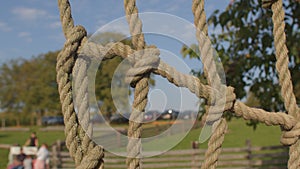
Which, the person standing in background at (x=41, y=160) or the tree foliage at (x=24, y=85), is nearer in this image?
the person standing in background at (x=41, y=160)

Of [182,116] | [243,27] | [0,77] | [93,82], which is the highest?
[0,77]

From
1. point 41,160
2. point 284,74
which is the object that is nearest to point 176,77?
point 284,74

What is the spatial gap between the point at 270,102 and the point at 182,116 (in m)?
2.32

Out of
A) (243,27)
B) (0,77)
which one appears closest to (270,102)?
(243,27)

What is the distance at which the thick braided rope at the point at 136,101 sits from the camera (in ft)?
3.15

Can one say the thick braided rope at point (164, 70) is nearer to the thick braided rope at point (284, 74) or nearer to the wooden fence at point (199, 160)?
the thick braided rope at point (284, 74)

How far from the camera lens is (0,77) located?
117ft

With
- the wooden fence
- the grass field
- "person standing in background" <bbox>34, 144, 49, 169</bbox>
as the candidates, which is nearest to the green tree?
the grass field

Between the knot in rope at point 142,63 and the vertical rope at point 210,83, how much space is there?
0.18 m

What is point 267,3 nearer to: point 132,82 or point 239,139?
point 132,82

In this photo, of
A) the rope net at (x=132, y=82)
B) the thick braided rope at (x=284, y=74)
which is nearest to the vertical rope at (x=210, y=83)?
the rope net at (x=132, y=82)

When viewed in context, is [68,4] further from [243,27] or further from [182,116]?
[243,27]

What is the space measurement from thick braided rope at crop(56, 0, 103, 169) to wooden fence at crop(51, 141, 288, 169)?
25.2ft

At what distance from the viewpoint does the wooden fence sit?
865 cm
